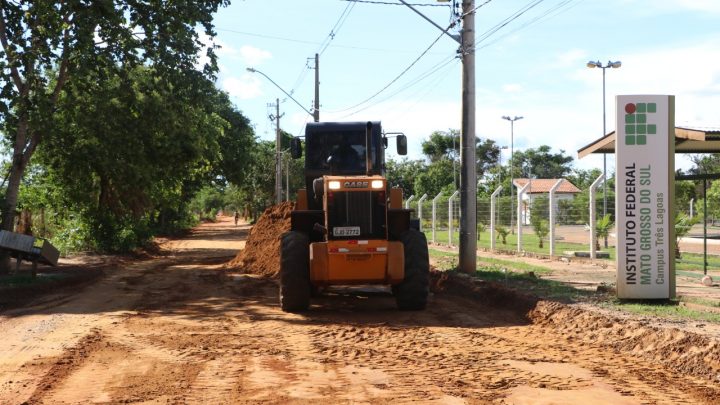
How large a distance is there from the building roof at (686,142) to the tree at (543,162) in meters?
83.3

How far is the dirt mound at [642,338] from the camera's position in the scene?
23.8ft

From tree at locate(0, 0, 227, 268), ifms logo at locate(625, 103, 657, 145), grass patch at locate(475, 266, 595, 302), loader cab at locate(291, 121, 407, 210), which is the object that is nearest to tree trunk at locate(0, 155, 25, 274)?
tree at locate(0, 0, 227, 268)

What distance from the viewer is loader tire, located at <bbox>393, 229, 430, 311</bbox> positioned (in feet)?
36.2

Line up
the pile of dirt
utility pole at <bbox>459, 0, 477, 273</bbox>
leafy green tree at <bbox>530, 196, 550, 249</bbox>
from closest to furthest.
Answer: utility pole at <bbox>459, 0, 477, 273</bbox>, the pile of dirt, leafy green tree at <bbox>530, 196, 550, 249</bbox>

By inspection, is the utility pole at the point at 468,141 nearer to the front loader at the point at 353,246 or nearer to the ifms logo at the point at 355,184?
the front loader at the point at 353,246

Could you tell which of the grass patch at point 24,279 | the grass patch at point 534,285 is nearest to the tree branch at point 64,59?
the grass patch at point 24,279

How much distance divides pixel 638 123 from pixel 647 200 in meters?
1.20

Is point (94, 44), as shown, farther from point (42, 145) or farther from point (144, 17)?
point (42, 145)

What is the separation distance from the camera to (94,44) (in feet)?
54.3

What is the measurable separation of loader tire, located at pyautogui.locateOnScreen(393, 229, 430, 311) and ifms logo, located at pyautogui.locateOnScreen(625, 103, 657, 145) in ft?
11.7

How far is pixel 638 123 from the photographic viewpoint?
11.0 m

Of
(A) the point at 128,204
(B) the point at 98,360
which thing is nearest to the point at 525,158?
(A) the point at 128,204

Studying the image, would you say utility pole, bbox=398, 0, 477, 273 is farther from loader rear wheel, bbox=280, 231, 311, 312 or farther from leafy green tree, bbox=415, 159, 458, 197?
leafy green tree, bbox=415, 159, 458, 197

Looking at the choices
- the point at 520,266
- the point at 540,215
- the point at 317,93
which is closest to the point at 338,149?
the point at 520,266
